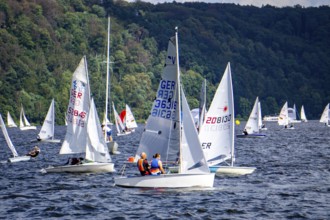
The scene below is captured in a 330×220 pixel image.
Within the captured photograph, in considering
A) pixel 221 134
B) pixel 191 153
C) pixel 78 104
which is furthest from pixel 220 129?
pixel 78 104

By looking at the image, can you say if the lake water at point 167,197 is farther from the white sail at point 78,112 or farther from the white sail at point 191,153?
the white sail at point 78,112

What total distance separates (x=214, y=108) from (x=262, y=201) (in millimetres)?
12048

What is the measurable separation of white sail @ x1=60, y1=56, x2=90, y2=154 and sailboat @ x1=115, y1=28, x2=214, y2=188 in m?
12.2

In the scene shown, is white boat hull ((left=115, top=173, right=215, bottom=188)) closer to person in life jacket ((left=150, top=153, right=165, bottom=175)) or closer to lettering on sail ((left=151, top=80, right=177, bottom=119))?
person in life jacket ((left=150, top=153, right=165, bottom=175))

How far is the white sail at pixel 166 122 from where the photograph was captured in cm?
4116

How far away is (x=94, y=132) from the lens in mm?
52500

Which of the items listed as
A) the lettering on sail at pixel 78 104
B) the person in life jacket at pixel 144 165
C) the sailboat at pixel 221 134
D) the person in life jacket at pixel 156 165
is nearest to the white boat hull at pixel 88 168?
the lettering on sail at pixel 78 104

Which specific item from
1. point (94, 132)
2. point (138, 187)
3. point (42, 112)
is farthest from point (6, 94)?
point (138, 187)

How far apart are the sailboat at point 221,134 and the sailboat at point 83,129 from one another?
19.3 ft

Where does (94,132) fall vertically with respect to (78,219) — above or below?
above

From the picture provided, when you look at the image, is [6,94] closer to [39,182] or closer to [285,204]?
[39,182]

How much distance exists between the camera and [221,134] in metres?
49.8

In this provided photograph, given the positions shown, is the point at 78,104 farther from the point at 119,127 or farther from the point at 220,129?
the point at 119,127

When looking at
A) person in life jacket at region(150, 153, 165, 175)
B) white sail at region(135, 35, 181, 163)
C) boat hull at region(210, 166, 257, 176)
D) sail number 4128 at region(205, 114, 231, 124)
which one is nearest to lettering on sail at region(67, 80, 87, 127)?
sail number 4128 at region(205, 114, 231, 124)
